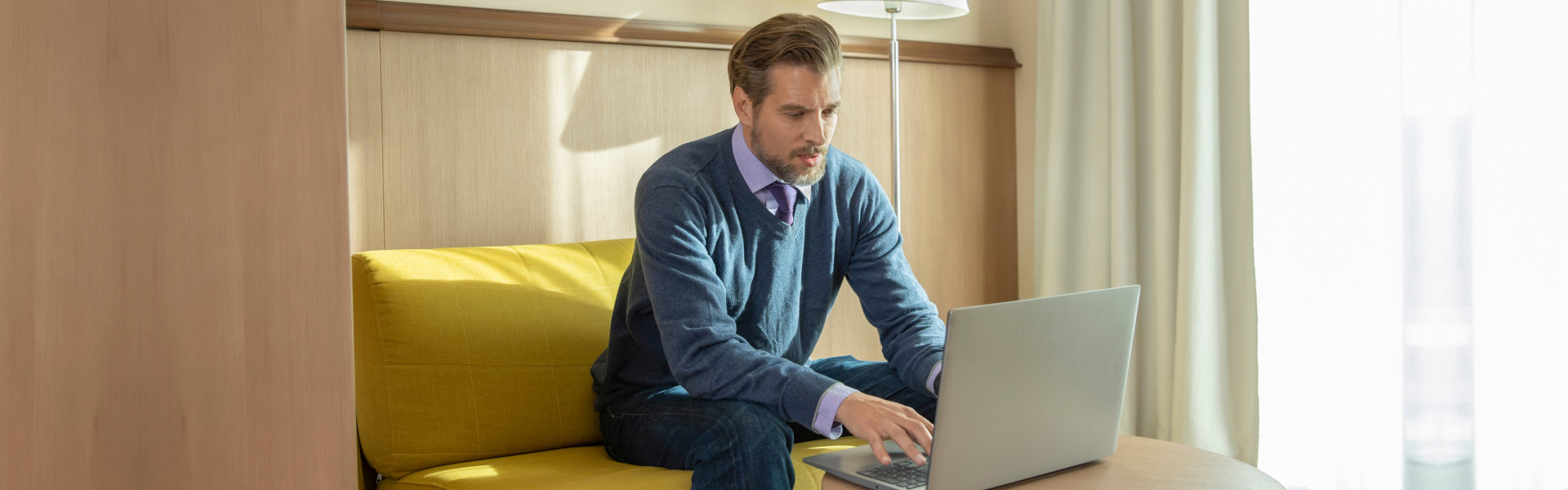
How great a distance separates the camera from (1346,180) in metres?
2.36

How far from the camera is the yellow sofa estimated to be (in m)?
1.77

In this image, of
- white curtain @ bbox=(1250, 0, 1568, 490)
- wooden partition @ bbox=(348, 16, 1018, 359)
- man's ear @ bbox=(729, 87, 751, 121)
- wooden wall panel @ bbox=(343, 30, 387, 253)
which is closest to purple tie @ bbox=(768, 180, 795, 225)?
man's ear @ bbox=(729, 87, 751, 121)

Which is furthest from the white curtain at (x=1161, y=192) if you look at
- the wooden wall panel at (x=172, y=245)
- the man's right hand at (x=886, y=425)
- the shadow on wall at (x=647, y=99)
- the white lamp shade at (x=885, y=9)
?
the wooden wall panel at (x=172, y=245)

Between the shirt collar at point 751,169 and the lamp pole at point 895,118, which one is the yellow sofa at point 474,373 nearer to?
the shirt collar at point 751,169

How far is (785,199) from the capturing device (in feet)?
5.81

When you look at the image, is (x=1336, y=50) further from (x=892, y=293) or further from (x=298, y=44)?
(x=298, y=44)

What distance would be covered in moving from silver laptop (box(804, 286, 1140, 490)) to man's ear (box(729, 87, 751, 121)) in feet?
2.01

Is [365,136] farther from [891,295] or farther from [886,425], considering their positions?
[886,425]

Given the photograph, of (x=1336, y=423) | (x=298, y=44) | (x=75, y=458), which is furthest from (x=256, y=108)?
(x=1336, y=423)

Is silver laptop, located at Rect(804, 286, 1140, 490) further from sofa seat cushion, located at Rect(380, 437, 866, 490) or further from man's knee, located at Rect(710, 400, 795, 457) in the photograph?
sofa seat cushion, located at Rect(380, 437, 866, 490)

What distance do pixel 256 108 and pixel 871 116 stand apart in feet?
6.77

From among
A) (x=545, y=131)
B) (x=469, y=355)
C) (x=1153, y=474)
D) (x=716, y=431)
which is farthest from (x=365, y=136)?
(x=1153, y=474)

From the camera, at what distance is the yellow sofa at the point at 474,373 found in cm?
177

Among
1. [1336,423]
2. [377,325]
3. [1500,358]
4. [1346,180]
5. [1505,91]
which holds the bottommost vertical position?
[1336,423]
